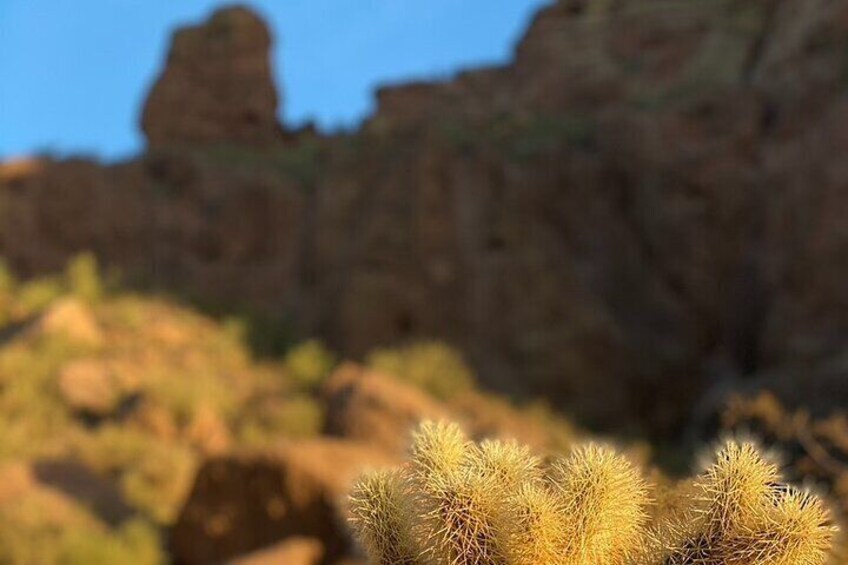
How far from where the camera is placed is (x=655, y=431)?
1423 centimetres

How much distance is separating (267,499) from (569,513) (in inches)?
204

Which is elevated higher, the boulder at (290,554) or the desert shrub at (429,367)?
the desert shrub at (429,367)

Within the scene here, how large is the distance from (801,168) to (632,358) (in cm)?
349

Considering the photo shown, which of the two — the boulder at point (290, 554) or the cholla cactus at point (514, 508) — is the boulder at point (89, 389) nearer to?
the boulder at point (290, 554)

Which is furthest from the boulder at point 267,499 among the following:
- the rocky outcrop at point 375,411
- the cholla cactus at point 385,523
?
the cholla cactus at point 385,523

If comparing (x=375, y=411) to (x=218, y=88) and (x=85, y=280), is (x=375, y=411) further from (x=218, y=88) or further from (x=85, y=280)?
(x=218, y=88)

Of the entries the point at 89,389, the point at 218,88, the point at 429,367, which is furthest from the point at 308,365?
the point at 218,88

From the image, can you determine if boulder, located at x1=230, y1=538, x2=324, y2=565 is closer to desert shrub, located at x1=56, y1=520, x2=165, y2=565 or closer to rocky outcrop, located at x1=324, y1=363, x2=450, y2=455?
desert shrub, located at x1=56, y1=520, x2=165, y2=565

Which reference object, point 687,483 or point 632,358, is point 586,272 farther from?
point 687,483

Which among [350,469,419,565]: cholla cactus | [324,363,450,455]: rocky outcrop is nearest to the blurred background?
[324,363,450,455]: rocky outcrop

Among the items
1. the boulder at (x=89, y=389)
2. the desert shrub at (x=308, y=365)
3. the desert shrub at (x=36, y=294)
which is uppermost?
the desert shrub at (x=36, y=294)

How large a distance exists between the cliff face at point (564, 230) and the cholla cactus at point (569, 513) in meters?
9.42

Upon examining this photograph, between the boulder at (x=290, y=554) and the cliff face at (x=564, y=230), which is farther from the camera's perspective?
the cliff face at (x=564, y=230)

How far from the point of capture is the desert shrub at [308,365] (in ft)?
44.8
